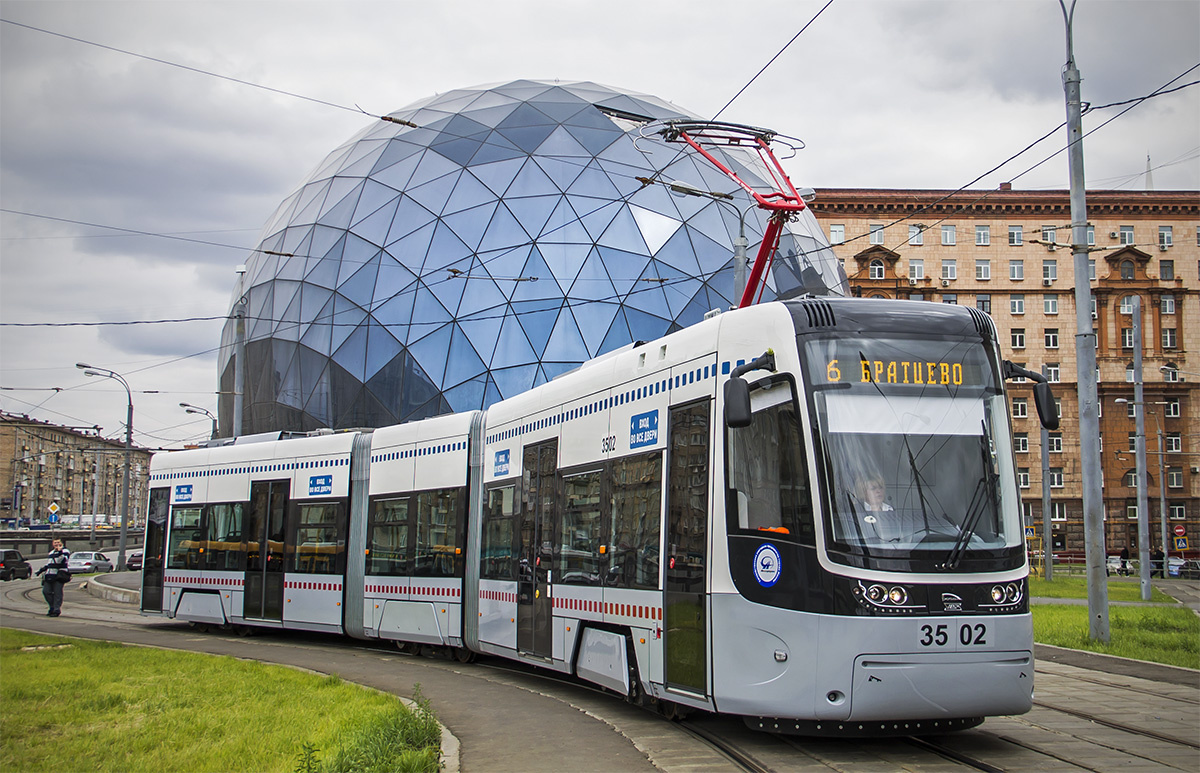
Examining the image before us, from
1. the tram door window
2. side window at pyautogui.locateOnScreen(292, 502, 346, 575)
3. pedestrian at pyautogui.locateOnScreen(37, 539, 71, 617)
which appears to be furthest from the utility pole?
pedestrian at pyautogui.locateOnScreen(37, 539, 71, 617)

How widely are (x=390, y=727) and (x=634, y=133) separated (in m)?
23.3

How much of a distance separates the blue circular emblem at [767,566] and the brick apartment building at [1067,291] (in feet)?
206

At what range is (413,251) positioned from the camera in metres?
28.2

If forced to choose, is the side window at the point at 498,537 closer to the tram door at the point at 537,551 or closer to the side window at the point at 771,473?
the tram door at the point at 537,551

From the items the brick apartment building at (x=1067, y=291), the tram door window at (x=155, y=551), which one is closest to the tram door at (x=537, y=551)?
the tram door window at (x=155, y=551)

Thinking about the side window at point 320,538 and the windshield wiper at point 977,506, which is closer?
the windshield wiper at point 977,506

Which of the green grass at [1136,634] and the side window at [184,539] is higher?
the side window at [184,539]

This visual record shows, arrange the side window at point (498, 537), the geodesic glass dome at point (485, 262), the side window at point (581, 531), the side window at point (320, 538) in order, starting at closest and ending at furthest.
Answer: the side window at point (581, 531) < the side window at point (498, 537) < the side window at point (320, 538) < the geodesic glass dome at point (485, 262)

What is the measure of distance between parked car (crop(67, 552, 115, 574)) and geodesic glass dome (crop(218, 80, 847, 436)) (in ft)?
94.7

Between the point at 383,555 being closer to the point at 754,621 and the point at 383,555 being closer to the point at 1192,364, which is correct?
the point at 754,621

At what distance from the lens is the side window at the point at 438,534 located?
16281 mm

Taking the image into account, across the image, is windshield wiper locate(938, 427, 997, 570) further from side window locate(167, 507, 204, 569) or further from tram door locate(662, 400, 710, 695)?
side window locate(167, 507, 204, 569)

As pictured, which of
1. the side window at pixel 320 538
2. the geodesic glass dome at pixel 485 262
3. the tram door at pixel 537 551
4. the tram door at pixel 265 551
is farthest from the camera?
the geodesic glass dome at pixel 485 262

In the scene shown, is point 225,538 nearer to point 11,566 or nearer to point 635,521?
point 635,521
